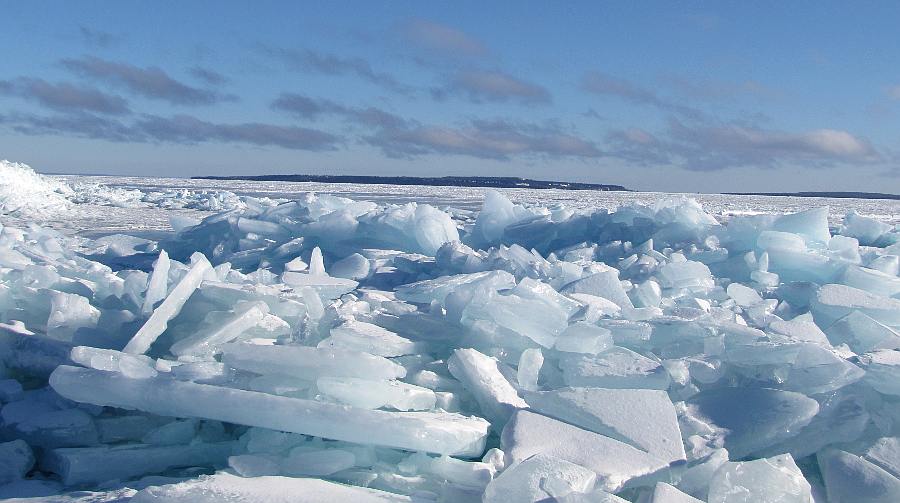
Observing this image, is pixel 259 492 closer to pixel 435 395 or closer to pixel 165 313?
pixel 435 395

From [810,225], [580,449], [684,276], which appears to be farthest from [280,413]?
[810,225]

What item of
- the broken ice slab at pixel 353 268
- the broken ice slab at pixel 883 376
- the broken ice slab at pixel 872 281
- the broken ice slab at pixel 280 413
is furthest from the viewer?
the broken ice slab at pixel 353 268

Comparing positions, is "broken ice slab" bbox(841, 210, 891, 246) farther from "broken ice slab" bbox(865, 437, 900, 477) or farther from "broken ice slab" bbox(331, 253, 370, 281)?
"broken ice slab" bbox(865, 437, 900, 477)

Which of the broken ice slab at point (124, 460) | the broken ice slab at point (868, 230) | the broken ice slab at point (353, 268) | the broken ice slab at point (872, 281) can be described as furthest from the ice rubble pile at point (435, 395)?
the broken ice slab at point (868, 230)

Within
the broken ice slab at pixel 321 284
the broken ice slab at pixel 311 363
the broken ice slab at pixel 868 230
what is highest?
the broken ice slab at pixel 868 230

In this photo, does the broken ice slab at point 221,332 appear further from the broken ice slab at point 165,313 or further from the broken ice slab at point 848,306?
the broken ice slab at point 848,306

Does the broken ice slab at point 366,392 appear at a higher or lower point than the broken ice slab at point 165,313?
lower

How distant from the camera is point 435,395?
228 centimetres

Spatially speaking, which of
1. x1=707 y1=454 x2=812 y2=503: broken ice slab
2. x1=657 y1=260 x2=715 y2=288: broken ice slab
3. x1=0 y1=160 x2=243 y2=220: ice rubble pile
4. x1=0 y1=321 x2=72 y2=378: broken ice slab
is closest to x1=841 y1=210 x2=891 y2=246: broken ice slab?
x1=657 y1=260 x2=715 y2=288: broken ice slab

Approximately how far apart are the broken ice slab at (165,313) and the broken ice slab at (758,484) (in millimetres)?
1774

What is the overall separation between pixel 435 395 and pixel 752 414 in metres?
0.96

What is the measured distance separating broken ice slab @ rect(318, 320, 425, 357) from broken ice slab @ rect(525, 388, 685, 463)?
46 centimetres

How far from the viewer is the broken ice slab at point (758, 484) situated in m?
1.88

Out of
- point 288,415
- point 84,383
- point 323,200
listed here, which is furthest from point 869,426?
point 323,200
